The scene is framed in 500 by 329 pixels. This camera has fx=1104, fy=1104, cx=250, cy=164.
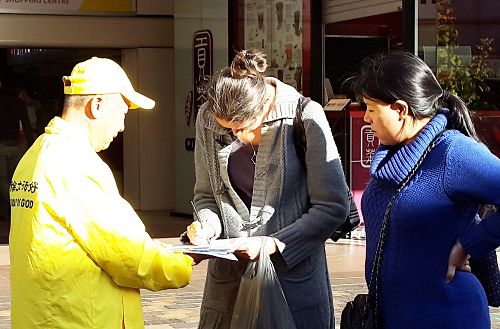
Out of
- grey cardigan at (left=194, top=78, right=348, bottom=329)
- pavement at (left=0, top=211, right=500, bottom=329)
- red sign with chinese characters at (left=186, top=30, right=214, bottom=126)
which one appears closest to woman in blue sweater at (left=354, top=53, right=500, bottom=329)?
grey cardigan at (left=194, top=78, right=348, bottom=329)

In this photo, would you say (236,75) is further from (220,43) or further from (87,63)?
(220,43)

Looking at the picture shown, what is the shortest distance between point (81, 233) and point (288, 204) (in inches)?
38.8

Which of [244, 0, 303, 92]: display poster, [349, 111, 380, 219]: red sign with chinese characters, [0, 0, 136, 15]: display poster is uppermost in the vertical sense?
[0, 0, 136, 15]: display poster

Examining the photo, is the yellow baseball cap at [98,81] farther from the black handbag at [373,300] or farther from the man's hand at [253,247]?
the black handbag at [373,300]

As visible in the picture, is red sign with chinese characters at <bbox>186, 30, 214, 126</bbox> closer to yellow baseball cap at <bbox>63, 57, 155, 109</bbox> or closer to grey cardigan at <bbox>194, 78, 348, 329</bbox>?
grey cardigan at <bbox>194, 78, 348, 329</bbox>

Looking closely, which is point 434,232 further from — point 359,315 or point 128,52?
point 128,52

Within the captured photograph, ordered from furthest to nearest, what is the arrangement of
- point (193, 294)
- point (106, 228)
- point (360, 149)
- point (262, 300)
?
1. point (360, 149)
2. point (193, 294)
3. point (262, 300)
4. point (106, 228)

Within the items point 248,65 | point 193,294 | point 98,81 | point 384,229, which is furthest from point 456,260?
point 193,294

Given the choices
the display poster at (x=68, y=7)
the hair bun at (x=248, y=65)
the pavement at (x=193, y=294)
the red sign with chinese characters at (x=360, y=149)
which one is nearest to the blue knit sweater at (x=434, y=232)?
the hair bun at (x=248, y=65)

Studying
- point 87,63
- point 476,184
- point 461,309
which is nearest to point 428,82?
point 476,184

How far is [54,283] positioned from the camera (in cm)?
353

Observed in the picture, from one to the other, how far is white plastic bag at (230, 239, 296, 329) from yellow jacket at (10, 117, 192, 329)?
1.45ft

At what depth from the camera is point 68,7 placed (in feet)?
53.0

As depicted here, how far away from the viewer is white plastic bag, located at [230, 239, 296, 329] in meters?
3.97
